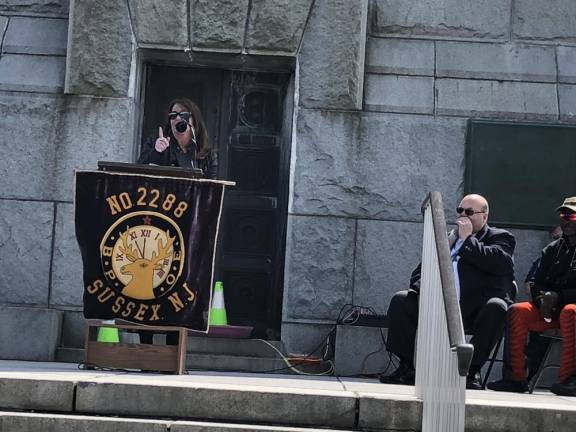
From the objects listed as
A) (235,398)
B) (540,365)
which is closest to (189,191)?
(235,398)

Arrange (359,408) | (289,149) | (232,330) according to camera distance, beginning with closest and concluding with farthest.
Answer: (359,408) < (232,330) < (289,149)

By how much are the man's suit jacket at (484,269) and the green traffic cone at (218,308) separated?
206 cm

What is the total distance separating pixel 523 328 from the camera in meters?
8.52

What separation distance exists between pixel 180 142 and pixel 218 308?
178cm

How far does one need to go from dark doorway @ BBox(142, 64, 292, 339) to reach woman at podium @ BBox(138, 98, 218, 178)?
1651 mm

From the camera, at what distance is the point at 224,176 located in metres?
11.0

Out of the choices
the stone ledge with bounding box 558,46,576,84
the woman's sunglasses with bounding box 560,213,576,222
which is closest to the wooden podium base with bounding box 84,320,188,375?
the woman's sunglasses with bounding box 560,213,576,222

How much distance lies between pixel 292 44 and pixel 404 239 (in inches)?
74.9

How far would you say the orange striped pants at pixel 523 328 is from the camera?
8.23 meters

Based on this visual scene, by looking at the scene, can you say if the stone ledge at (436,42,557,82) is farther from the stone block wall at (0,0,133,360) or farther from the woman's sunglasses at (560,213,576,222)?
the stone block wall at (0,0,133,360)

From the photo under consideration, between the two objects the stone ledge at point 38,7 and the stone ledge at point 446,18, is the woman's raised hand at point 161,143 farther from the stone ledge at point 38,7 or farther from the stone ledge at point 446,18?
the stone ledge at point 446,18

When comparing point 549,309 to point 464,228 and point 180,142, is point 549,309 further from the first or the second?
point 180,142

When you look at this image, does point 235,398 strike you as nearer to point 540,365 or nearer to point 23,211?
point 540,365

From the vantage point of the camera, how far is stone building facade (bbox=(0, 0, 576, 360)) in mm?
10438
